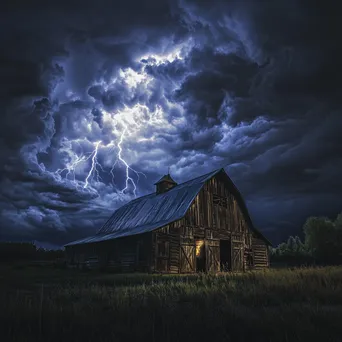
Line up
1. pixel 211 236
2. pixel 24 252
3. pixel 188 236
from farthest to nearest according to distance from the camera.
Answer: pixel 24 252 → pixel 211 236 → pixel 188 236

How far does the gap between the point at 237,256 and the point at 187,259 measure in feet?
18.4

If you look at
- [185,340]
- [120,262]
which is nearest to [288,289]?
[185,340]

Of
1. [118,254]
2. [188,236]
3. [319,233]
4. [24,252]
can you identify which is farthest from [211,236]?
[319,233]

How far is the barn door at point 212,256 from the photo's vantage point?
2427 cm

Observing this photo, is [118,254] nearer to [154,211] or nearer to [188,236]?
[154,211]

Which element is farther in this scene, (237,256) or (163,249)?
(237,256)

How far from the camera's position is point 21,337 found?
4.26 m

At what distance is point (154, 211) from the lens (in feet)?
91.4

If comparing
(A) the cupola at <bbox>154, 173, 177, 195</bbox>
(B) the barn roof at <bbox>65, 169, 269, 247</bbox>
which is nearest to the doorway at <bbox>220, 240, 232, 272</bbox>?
(B) the barn roof at <bbox>65, 169, 269, 247</bbox>

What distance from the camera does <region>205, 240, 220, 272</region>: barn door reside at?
24.3 meters

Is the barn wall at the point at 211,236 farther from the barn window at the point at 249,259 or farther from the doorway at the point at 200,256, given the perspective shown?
the doorway at the point at 200,256

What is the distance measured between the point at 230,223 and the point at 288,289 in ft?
63.2

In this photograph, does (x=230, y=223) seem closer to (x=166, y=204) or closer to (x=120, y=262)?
(x=166, y=204)

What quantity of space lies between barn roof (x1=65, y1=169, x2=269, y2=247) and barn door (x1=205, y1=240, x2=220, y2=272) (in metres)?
3.70
